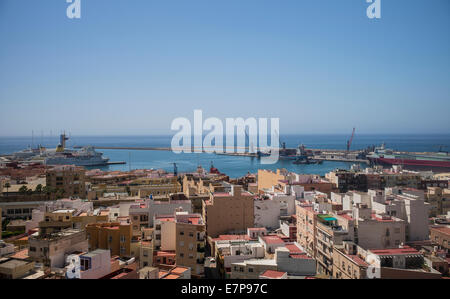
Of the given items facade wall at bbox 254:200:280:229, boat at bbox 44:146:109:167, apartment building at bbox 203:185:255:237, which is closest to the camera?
apartment building at bbox 203:185:255:237

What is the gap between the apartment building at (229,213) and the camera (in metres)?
5.77

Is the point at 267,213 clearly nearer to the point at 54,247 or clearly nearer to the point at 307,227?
the point at 307,227

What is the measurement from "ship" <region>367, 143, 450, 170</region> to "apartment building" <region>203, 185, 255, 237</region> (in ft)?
52.3

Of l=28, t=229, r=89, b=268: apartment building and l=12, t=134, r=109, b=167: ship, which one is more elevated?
l=28, t=229, r=89, b=268: apartment building

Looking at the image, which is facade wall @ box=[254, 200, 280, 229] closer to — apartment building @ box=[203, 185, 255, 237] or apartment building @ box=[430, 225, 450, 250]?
apartment building @ box=[203, 185, 255, 237]

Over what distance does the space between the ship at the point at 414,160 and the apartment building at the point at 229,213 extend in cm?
1595

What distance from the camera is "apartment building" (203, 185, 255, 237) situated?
18.9 feet

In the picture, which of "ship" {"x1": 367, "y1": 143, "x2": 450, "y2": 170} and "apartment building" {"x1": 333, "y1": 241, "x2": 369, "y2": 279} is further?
"ship" {"x1": 367, "y1": 143, "x2": 450, "y2": 170}

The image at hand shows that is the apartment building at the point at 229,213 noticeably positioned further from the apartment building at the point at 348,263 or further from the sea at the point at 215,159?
the sea at the point at 215,159

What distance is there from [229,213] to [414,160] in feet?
58.0

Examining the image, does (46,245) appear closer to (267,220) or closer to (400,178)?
(267,220)

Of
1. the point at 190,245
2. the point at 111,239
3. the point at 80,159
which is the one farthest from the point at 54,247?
the point at 80,159

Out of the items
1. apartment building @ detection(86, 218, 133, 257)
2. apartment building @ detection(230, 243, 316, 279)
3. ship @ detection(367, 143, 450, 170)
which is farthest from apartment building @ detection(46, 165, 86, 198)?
ship @ detection(367, 143, 450, 170)
